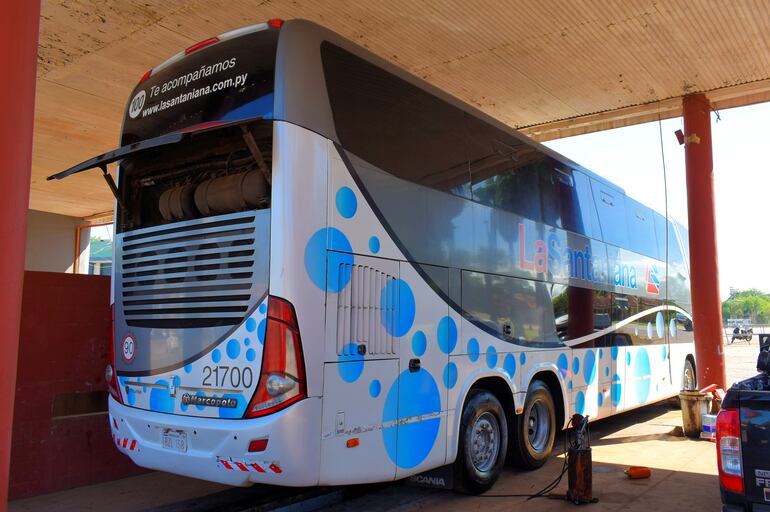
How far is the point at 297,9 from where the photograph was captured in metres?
8.66

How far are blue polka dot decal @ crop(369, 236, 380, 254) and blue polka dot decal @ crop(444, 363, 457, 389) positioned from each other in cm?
149

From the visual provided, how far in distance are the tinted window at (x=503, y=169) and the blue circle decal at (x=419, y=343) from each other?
5.74 ft

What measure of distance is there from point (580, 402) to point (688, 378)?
614cm

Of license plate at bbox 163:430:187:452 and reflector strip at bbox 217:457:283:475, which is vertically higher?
license plate at bbox 163:430:187:452

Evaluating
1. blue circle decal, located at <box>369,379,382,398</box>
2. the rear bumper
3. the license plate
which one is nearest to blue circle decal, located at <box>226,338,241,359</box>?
the rear bumper

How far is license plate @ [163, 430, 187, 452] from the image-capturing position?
187 inches

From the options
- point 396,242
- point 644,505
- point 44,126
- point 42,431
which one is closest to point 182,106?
point 396,242

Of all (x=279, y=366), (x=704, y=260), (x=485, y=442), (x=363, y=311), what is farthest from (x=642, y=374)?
(x=279, y=366)

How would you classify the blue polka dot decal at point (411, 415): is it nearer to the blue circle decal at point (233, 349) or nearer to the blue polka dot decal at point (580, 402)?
the blue circle decal at point (233, 349)

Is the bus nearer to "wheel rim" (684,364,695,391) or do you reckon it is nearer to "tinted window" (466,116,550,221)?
"tinted window" (466,116,550,221)

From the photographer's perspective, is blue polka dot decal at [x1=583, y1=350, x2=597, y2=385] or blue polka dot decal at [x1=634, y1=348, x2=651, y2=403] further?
blue polka dot decal at [x1=634, y1=348, x2=651, y2=403]

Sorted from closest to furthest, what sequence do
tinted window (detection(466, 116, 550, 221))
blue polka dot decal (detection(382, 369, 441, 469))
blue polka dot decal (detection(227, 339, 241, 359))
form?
blue polka dot decal (detection(227, 339, 241, 359)) → blue polka dot decal (detection(382, 369, 441, 469)) → tinted window (detection(466, 116, 550, 221))

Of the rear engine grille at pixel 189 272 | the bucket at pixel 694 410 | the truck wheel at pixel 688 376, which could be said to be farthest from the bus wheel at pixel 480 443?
the truck wheel at pixel 688 376

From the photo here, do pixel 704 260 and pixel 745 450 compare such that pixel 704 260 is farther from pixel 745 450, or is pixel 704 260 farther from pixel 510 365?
pixel 745 450
